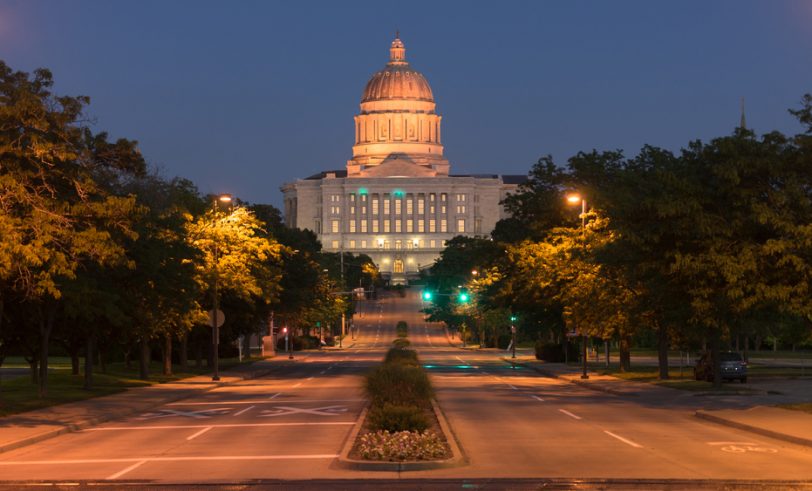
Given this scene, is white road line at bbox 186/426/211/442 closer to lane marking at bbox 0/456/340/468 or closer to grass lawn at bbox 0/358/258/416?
lane marking at bbox 0/456/340/468

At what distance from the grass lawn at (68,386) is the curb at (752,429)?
17.4m

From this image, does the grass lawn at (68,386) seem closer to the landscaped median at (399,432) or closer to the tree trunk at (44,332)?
the tree trunk at (44,332)

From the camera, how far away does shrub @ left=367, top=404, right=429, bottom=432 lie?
22297mm

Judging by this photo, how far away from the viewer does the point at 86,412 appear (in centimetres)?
3341

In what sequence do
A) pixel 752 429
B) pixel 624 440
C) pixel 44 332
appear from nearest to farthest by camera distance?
pixel 624 440
pixel 752 429
pixel 44 332

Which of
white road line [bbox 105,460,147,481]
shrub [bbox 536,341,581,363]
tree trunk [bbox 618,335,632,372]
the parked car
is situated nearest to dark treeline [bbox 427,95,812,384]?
the parked car

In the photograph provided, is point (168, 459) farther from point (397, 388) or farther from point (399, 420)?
point (397, 388)

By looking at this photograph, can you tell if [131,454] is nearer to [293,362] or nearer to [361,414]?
[361,414]

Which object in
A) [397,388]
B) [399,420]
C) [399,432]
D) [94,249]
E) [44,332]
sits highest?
[94,249]

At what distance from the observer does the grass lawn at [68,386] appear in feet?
120

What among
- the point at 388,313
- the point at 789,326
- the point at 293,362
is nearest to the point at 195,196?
the point at 293,362

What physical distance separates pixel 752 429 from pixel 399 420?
8.84 m

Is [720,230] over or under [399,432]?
over

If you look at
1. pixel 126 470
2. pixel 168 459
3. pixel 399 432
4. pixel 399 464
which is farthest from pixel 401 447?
pixel 126 470
